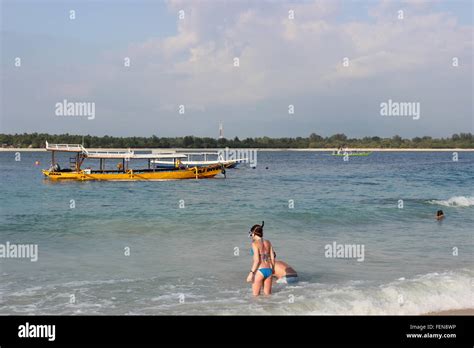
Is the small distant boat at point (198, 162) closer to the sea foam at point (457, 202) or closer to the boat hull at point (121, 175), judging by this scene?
the boat hull at point (121, 175)

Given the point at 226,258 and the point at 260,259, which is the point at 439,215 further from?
the point at 260,259

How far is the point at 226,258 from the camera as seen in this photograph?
16.8m

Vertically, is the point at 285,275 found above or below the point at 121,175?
below

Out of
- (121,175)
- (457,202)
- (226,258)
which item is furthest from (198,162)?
(226,258)

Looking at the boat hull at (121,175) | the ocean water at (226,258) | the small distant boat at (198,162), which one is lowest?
the ocean water at (226,258)

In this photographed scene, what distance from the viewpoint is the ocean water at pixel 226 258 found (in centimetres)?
1198

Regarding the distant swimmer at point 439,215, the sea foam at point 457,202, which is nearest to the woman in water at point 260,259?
the distant swimmer at point 439,215

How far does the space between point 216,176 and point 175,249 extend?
1975 inches
